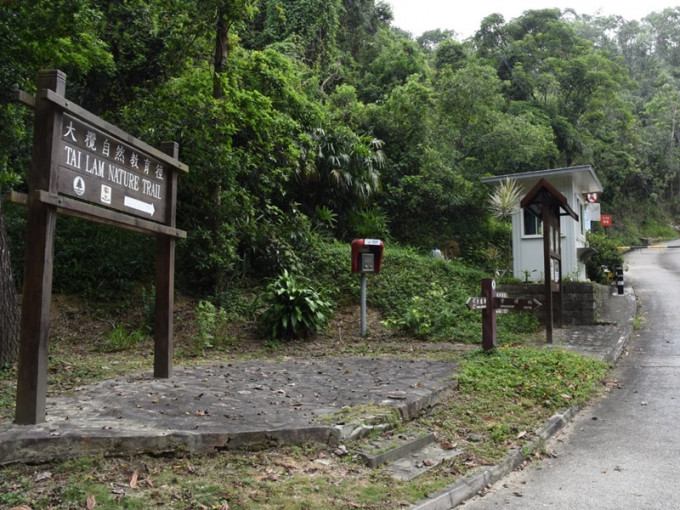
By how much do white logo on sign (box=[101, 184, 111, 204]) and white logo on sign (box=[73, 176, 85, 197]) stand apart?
12.0 inches

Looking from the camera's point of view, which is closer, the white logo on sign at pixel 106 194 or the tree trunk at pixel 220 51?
the white logo on sign at pixel 106 194

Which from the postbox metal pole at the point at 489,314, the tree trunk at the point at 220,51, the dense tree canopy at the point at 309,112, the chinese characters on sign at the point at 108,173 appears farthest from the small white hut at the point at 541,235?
the chinese characters on sign at the point at 108,173

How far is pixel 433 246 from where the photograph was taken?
66.1 ft

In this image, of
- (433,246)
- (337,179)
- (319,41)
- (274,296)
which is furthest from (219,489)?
(319,41)

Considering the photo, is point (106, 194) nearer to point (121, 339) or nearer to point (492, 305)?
point (121, 339)

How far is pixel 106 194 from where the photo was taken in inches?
215

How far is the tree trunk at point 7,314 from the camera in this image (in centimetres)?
703

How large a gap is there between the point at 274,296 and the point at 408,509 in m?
7.60

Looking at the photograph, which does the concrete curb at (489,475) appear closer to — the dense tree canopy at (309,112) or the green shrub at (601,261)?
the dense tree canopy at (309,112)

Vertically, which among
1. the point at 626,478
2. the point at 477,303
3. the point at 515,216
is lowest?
the point at 626,478

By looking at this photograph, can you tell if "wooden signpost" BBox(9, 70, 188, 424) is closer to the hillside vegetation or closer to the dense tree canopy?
the hillside vegetation

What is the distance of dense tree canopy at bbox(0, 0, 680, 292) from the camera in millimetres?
11641

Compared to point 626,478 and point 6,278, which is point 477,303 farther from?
point 6,278

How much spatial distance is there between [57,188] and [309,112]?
10985mm
